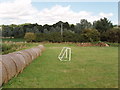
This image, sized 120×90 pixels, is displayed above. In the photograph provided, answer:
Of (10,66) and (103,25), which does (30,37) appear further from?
(10,66)

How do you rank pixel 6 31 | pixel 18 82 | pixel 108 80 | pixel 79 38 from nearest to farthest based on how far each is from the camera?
pixel 18 82 → pixel 108 80 → pixel 79 38 → pixel 6 31

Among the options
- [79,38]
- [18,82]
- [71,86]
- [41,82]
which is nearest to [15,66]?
[18,82]

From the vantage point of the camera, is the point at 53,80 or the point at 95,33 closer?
the point at 53,80

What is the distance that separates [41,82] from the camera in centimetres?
560

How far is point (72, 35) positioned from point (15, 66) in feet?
101

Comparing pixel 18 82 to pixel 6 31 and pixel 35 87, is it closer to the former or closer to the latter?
pixel 35 87

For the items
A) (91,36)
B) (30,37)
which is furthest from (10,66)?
(91,36)

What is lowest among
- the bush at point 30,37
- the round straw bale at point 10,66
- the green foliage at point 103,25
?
the round straw bale at point 10,66

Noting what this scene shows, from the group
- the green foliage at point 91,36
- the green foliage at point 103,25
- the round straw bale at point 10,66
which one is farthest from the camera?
the green foliage at point 103,25

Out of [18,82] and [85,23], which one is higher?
[85,23]

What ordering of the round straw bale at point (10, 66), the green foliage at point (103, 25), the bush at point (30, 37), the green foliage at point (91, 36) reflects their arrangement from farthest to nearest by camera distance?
the green foliage at point (103, 25)
the bush at point (30, 37)
the green foliage at point (91, 36)
the round straw bale at point (10, 66)

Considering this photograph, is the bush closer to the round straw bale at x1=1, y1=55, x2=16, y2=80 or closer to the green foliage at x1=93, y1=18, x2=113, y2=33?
the green foliage at x1=93, y1=18, x2=113, y2=33

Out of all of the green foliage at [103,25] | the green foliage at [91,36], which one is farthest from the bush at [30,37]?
the green foliage at [103,25]

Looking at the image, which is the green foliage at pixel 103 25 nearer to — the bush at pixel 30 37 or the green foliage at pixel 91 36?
the green foliage at pixel 91 36
